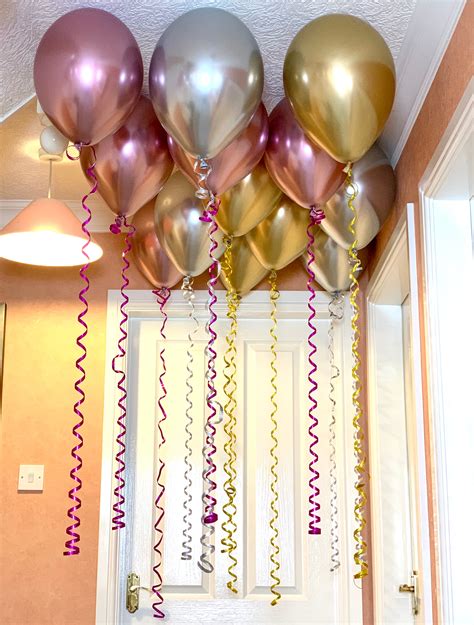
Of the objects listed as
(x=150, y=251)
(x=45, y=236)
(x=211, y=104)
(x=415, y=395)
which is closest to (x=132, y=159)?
(x=211, y=104)

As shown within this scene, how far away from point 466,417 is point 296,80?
2.61ft

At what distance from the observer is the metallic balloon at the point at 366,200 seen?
2.04m

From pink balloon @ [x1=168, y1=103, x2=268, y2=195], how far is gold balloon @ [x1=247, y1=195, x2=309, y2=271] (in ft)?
1.17

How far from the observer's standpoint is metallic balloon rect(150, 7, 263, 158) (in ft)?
4.90

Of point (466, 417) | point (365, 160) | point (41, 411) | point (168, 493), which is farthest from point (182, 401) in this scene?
point (466, 417)

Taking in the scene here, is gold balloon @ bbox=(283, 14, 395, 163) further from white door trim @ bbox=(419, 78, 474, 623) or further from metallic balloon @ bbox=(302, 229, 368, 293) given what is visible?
metallic balloon @ bbox=(302, 229, 368, 293)

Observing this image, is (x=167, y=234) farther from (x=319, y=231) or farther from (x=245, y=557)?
(x=245, y=557)

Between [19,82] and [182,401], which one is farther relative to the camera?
[182,401]

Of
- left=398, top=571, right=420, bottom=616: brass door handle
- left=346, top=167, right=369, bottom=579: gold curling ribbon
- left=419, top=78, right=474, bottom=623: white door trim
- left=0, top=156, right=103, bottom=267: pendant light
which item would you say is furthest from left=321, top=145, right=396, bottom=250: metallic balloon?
left=398, top=571, right=420, bottom=616: brass door handle

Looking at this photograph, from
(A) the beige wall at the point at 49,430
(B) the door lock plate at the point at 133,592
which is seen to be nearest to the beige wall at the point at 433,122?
(A) the beige wall at the point at 49,430

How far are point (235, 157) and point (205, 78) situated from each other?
27 cm

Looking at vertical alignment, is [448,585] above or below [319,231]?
below

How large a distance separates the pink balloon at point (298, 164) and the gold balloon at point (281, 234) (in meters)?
0.30

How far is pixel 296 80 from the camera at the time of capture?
62.1 inches
